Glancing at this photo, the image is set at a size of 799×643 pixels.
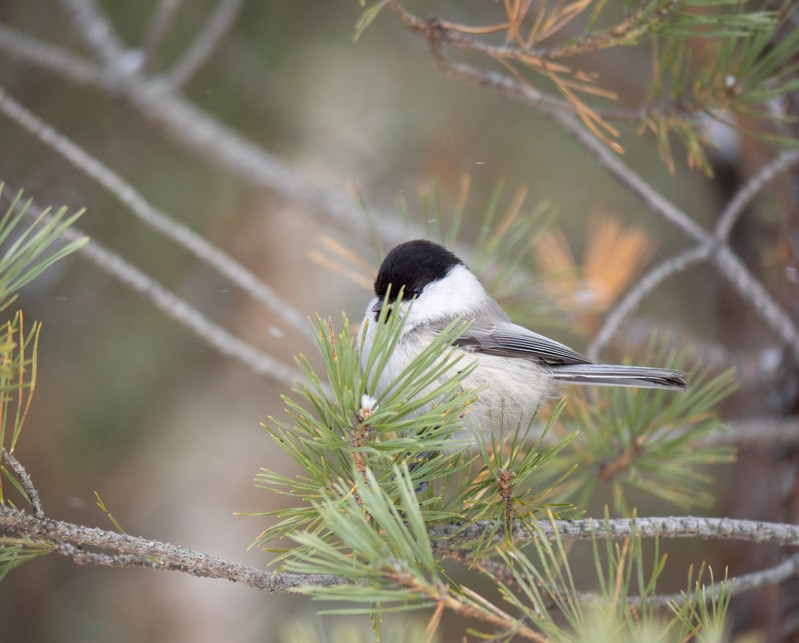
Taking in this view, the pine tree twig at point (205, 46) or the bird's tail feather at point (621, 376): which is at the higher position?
the pine tree twig at point (205, 46)

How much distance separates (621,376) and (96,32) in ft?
5.14

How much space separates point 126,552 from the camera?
0.73 m

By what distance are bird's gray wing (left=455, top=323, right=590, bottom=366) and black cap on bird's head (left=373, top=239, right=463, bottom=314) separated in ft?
0.45

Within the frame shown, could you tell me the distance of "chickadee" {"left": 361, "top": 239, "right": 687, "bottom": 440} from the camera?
124 centimetres

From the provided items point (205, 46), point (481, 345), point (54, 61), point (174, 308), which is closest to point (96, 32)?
point (54, 61)

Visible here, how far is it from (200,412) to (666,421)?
5.75 ft

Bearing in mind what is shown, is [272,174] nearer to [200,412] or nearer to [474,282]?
[474,282]

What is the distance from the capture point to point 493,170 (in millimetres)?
2980

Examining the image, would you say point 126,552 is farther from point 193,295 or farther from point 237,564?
point 193,295

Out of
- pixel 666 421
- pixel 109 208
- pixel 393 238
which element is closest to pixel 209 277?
pixel 109 208

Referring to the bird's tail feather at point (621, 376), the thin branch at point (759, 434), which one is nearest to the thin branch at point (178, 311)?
the bird's tail feather at point (621, 376)

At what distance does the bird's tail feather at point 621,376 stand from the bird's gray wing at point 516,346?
3cm

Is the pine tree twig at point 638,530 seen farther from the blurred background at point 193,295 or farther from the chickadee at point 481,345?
the blurred background at point 193,295

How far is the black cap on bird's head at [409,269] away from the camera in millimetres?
1321
